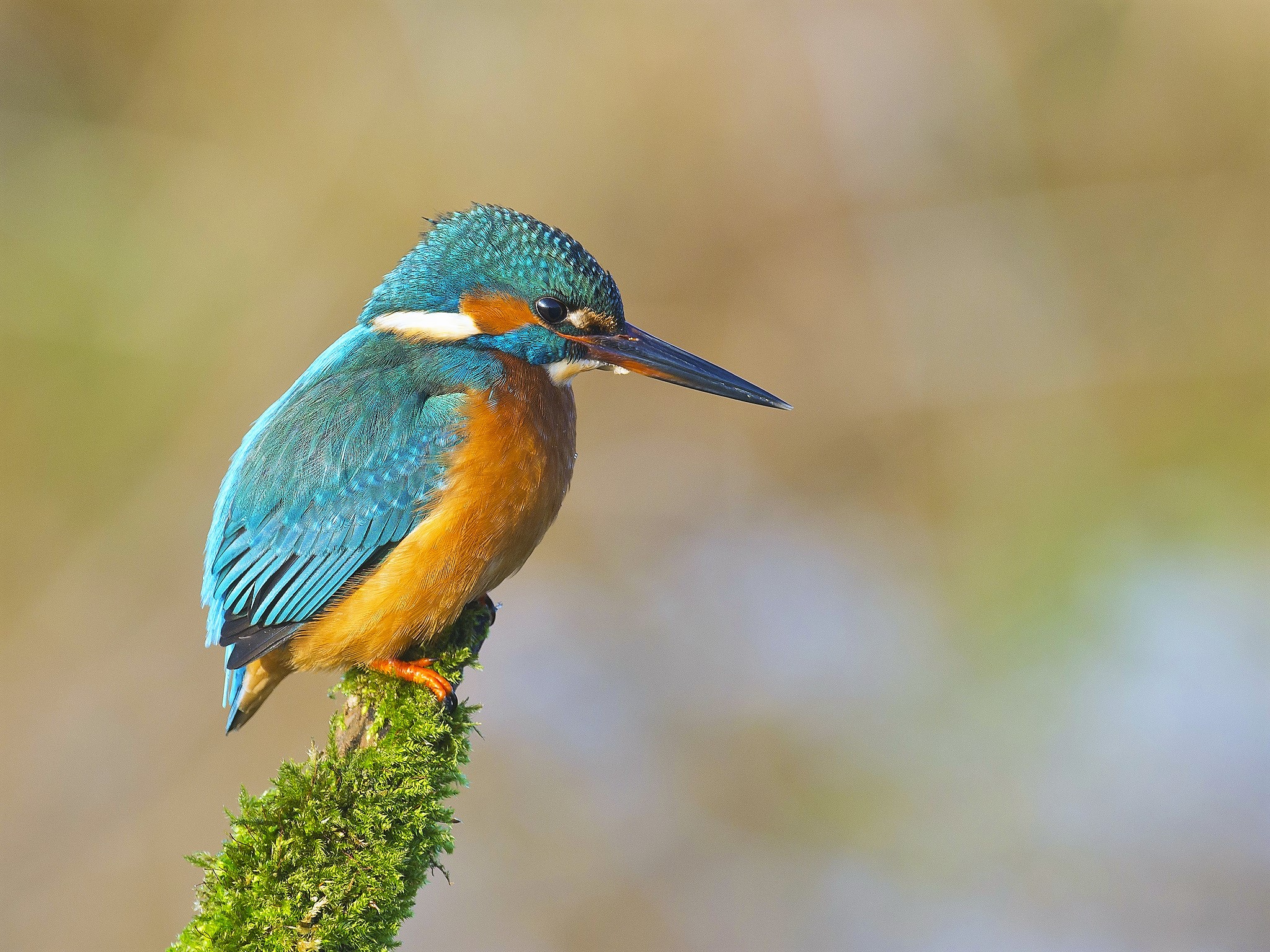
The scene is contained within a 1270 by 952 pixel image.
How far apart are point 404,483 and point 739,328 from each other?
12.3ft

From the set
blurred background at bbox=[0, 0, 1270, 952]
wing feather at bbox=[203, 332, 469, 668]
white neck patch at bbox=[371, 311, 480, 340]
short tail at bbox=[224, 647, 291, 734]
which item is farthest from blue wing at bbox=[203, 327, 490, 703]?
blurred background at bbox=[0, 0, 1270, 952]

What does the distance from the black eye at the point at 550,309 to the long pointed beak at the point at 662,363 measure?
0.07m

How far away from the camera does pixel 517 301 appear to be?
281 cm

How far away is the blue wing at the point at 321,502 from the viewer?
8.43 ft

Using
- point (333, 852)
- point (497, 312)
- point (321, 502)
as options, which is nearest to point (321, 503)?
point (321, 502)

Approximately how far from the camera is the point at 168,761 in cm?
476

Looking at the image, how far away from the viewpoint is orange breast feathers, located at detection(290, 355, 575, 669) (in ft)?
8.34

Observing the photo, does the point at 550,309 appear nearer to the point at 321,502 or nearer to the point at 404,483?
A: the point at 404,483

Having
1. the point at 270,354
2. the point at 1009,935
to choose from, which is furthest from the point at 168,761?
the point at 1009,935

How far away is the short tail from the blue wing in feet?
0.42

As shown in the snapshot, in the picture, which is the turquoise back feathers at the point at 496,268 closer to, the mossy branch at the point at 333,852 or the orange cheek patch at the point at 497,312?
the orange cheek patch at the point at 497,312

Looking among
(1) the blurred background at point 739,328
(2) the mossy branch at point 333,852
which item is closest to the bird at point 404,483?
(2) the mossy branch at point 333,852

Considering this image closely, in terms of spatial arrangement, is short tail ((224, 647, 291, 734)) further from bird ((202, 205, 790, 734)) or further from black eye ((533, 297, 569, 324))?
black eye ((533, 297, 569, 324))

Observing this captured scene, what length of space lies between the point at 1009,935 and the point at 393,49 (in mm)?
5227
